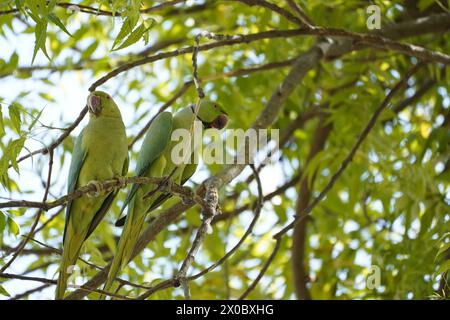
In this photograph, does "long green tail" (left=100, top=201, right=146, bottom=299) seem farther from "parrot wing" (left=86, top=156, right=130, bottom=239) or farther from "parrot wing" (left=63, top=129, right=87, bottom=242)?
"parrot wing" (left=63, top=129, right=87, bottom=242)

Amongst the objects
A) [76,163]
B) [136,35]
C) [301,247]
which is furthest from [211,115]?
[136,35]

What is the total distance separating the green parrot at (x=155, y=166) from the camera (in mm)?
3423

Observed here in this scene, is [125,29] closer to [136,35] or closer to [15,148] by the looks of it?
[136,35]

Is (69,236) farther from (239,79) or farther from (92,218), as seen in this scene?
(239,79)

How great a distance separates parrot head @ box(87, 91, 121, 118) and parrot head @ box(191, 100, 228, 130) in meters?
0.64

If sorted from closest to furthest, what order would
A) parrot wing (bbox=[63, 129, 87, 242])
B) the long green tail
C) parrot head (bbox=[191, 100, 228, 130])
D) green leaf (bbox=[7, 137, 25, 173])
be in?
green leaf (bbox=[7, 137, 25, 173]), the long green tail, parrot wing (bbox=[63, 129, 87, 242]), parrot head (bbox=[191, 100, 228, 130])

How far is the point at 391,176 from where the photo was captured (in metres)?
4.72

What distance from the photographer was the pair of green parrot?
11.2 ft

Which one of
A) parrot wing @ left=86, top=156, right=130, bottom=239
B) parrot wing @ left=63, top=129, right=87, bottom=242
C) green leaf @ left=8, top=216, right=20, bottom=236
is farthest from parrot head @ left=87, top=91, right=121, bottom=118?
green leaf @ left=8, top=216, right=20, bottom=236

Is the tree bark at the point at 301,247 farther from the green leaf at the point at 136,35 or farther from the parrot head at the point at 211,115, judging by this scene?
the green leaf at the point at 136,35

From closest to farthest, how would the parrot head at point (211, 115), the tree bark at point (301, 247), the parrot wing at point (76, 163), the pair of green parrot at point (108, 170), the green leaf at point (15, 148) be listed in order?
the green leaf at point (15, 148) → the pair of green parrot at point (108, 170) → the parrot wing at point (76, 163) → the parrot head at point (211, 115) → the tree bark at point (301, 247)

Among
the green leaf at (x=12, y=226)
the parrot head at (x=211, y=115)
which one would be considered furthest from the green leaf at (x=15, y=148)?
the parrot head at (x=211, y=115)
